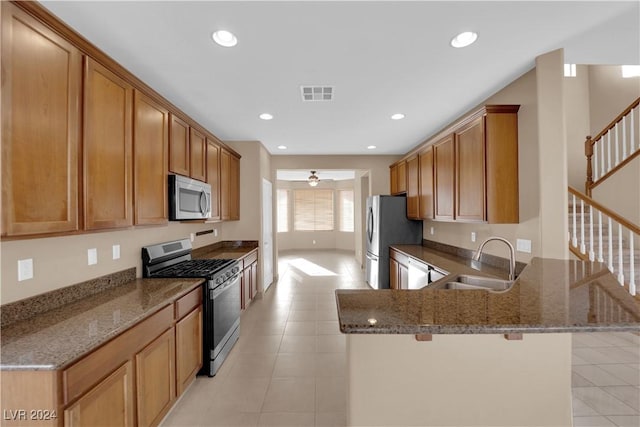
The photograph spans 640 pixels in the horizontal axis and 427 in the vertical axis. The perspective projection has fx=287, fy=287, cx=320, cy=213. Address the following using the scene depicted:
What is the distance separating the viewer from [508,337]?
3.90 ft

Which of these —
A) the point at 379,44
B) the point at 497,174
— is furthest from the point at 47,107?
the point at 497,174

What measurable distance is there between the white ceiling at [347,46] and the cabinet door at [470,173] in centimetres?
42

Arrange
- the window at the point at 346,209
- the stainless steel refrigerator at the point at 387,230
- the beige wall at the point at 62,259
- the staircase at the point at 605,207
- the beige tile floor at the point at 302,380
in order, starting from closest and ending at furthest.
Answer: the beige wall at the point at 62,259
the beige tile floor at the point at 302,380
the staircase at the point at 605,207
the stainless steel refrigerator at the point at 387,230
the window at the point at 346,209

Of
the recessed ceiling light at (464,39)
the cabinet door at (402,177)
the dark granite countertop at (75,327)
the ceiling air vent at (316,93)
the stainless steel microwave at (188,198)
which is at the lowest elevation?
the dark granite countertop at (75,327)

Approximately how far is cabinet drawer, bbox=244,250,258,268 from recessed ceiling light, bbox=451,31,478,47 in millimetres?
3376

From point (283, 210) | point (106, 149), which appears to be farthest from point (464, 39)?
point (283, 210)

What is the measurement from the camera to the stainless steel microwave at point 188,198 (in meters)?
2.62

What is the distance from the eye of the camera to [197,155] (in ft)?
10.7

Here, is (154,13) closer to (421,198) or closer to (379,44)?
(379,44)

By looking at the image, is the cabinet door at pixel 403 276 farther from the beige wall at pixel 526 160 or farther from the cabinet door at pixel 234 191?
the cabinet door at pixel 234 191

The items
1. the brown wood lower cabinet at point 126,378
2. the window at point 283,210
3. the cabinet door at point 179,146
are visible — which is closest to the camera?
the brown wood lower cabinet at point 126,378

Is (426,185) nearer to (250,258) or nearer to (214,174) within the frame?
(250,258)

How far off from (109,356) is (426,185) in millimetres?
3798

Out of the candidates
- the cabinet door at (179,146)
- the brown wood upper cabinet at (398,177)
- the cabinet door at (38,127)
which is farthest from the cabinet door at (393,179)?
the cabinet door at (38,127)
